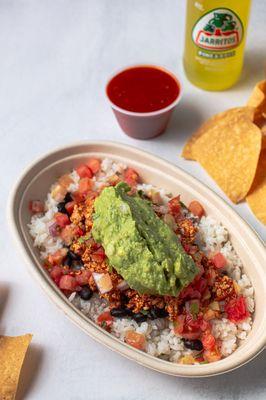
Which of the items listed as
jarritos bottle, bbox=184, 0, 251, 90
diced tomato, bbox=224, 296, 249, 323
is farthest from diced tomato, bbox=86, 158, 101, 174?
diced tomato, bbox=224, 296, 249, 323

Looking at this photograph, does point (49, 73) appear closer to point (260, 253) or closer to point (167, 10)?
point (167, 10)

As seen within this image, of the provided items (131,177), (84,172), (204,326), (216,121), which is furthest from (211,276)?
(216,121)

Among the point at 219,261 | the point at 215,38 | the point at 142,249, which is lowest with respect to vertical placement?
the point at 219,261

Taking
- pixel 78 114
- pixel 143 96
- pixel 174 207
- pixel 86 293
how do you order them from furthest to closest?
pixel 78 114, pixel 143 96, pixel 174 207, pixel 86 293

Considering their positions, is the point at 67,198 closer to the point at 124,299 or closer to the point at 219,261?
the point at 124,299


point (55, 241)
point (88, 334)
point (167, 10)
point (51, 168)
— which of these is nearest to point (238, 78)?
point (167, 10)

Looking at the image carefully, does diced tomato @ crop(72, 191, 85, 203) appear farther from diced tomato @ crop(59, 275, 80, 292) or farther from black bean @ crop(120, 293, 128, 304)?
black bean @ crop(120, 293, 128, 304)
